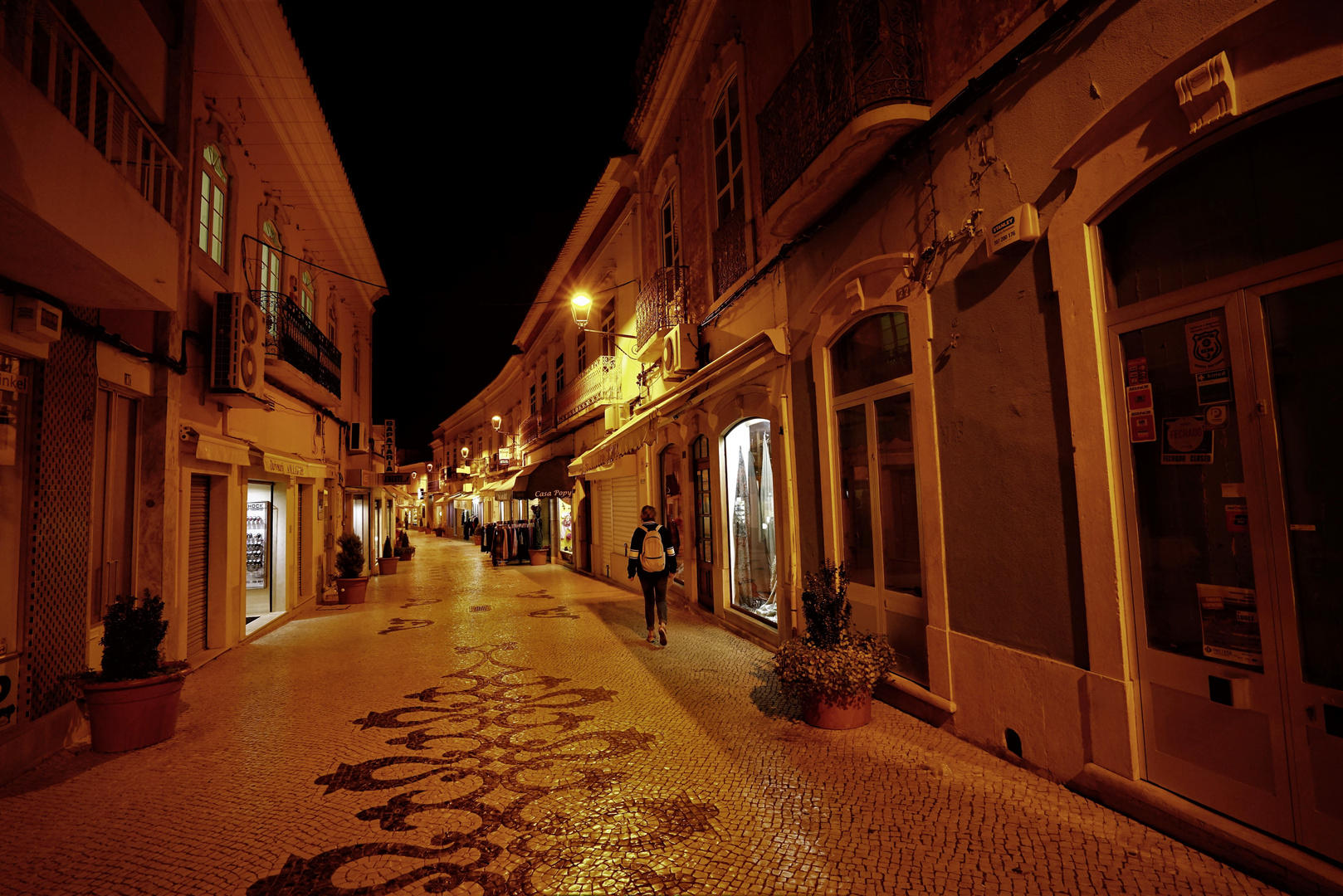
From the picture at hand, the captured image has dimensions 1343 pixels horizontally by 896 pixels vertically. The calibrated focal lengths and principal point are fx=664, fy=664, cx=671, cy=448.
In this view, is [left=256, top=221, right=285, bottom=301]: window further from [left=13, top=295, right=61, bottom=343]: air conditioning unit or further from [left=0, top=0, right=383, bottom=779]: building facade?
[left=13, top=295, right=61, bottom=343]: air conditioning unit

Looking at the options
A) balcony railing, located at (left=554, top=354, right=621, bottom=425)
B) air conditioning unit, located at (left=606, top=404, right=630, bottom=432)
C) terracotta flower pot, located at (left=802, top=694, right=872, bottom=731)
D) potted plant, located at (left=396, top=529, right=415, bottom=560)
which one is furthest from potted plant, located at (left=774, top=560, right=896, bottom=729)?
potted plant, located at (left=396, top=529, right=415, bottom=560)

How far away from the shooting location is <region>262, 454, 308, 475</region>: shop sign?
10.3m

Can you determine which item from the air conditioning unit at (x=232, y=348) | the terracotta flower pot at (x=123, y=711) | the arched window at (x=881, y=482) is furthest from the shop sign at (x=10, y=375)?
the arched window at (x=881, y=482)

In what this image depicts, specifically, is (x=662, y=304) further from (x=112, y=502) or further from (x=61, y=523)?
(x=61, y=523)

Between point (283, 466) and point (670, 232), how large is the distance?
792cm

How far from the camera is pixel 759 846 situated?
3406 millimetres

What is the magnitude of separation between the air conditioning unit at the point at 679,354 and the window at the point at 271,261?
6.31 metres

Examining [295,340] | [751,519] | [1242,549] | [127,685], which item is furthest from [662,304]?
[1242,549]

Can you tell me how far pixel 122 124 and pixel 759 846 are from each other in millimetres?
7908

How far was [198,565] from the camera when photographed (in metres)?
8.84

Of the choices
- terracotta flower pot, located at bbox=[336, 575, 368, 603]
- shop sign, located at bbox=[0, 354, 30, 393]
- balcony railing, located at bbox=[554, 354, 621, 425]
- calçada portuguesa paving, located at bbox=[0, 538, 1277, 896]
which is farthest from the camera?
balcony railing, located at bbox=[554, 354, 621, 425]

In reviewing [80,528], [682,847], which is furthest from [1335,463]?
[80,528]

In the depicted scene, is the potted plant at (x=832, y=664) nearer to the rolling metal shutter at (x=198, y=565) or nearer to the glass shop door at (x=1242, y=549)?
the glass shop door at (x=1242, y=549)

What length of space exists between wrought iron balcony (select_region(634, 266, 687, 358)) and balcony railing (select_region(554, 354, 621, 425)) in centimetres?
259
